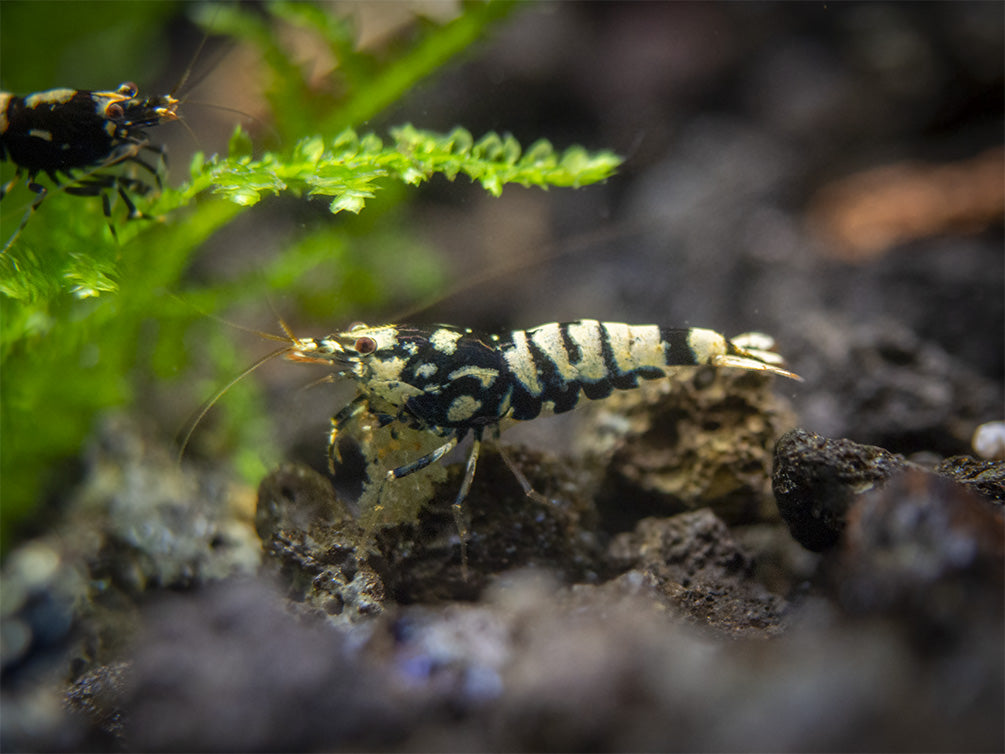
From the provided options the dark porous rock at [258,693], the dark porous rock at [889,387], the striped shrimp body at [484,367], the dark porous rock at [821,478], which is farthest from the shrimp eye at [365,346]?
the dark porous rock at [889,387]

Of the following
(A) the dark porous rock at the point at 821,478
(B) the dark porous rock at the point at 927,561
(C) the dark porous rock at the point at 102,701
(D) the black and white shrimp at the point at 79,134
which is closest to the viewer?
(B) the dark porous rock at the point at 927,561

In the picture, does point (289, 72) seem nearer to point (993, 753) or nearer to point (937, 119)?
point (993, 753)

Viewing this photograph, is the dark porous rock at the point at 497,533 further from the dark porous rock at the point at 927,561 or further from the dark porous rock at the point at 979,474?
the dark porous rock at the point at 979,474

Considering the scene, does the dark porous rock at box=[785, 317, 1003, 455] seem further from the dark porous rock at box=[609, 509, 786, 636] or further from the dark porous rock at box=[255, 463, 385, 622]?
the dark porous rock at box=[255, 463, 385, 622]

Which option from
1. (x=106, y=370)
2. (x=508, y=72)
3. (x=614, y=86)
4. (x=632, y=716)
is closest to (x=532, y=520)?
(x=632, y=716)

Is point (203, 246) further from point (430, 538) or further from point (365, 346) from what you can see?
point (430, 538)

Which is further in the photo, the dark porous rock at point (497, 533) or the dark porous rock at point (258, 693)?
the dark porous rock at point (497, 533)
